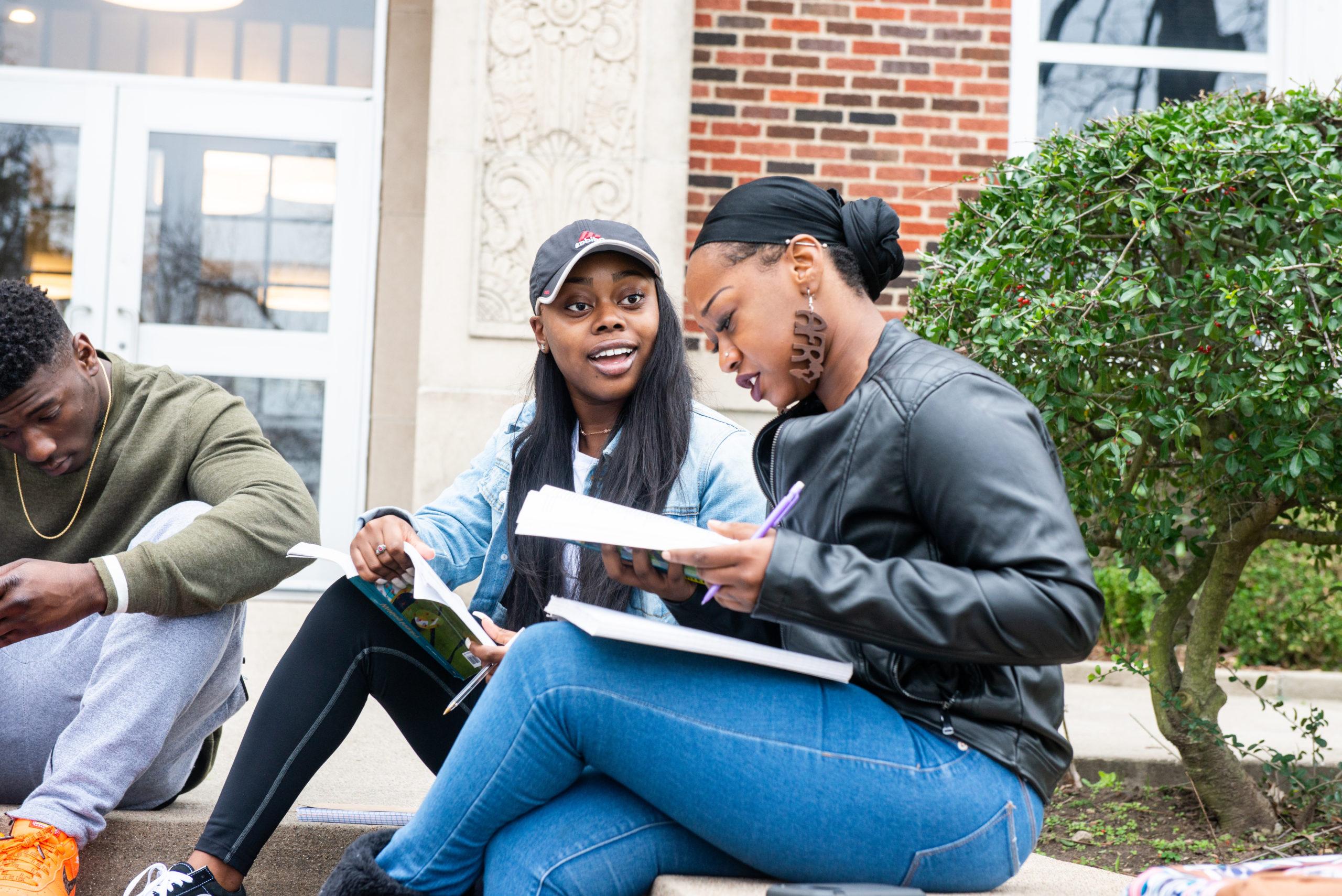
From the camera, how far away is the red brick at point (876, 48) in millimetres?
5762

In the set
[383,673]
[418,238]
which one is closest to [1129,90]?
[418,238]

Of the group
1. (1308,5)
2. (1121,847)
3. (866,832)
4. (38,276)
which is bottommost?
(1121,847)

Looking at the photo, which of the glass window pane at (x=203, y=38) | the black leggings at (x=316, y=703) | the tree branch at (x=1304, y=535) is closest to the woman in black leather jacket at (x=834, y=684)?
the black leggings at (x=316, y=703)

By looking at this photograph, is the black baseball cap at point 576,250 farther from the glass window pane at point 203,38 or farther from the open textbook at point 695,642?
the glass window pane at point 203,38

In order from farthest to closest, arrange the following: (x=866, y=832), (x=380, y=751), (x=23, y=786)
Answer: (x=380, y=751), (x=23, y=786), (x=866, y=832)

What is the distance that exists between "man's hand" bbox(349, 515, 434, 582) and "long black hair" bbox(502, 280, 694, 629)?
22cm

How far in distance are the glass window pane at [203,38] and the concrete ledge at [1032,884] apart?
17.6ft

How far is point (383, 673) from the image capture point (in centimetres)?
221

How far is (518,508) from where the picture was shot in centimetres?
236

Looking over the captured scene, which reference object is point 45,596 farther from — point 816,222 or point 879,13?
point 879,13

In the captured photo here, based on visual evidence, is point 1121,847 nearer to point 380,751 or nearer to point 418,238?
point 380,751

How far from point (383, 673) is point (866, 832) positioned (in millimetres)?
1033

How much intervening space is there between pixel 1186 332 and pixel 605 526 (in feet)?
6.53

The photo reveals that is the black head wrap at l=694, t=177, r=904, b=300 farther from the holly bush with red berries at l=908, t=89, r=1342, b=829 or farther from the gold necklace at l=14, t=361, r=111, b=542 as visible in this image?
the gold necklace at l=14, t=361, r=111, b=542
